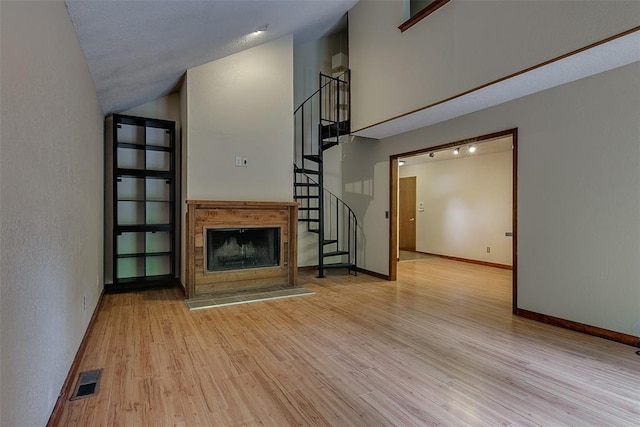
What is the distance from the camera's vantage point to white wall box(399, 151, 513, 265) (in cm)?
676

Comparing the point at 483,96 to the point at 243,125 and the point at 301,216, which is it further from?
the point at 301,216

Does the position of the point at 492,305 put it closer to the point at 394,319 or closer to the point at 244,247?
the point at 394,319

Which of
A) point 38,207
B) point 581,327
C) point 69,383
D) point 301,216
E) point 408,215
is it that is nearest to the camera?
point 38,207

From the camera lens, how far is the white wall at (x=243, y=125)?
14.2 feet

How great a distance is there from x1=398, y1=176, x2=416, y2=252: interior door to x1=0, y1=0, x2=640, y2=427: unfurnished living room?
2.66 metres

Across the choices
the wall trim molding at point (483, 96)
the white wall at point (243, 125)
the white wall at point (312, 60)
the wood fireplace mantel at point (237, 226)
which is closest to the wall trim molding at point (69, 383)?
the wood fireplace mantel at point (237, 226)

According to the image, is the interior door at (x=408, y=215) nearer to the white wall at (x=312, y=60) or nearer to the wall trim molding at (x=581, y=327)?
the white wall at (x=312, y=60)

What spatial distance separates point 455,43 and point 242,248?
3.57m

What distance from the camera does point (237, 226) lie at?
4.48 metres

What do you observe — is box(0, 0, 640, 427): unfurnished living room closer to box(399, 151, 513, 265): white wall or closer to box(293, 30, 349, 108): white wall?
box(293, 30, 349, 108): white wall

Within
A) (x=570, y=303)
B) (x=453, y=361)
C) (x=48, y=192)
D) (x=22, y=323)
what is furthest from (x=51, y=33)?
(x=570, y=303)

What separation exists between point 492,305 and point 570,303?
902 millimetres

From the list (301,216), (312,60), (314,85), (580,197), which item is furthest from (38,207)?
(312,60)

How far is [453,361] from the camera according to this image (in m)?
2.48
